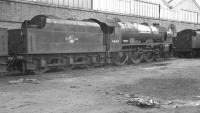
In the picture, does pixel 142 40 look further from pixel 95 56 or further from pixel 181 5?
pixel 181 5

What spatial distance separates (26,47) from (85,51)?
14.0ft

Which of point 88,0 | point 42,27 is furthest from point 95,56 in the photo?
point 88,0

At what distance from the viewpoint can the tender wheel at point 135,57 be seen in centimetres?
2233

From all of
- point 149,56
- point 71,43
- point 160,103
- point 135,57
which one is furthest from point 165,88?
point 149,56

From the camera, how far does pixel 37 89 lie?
34.6ft

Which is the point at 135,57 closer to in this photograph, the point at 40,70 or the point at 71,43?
the point at 71,43

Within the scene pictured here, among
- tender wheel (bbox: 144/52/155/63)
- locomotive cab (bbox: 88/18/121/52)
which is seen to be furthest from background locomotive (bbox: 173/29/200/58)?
locomotive cab (bbox: 88/18/121/52)

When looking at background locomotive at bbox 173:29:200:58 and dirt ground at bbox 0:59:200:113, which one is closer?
dirt ground at bbox 0:59:200:113

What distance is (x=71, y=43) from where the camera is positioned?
56.0 ft

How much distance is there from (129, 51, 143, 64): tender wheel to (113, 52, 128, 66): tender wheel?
0.65 m

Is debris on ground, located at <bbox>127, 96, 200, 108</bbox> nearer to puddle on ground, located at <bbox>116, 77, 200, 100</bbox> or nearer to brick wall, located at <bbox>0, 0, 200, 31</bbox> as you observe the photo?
puddle on ground, located at <bbox>116, 77, 200, 100</bbox>

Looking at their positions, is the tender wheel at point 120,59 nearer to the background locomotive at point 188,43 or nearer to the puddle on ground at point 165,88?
the puddle on ground at point 165,88

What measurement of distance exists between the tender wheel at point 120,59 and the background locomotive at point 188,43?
35.5 ft

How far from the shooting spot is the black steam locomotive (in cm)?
1498
